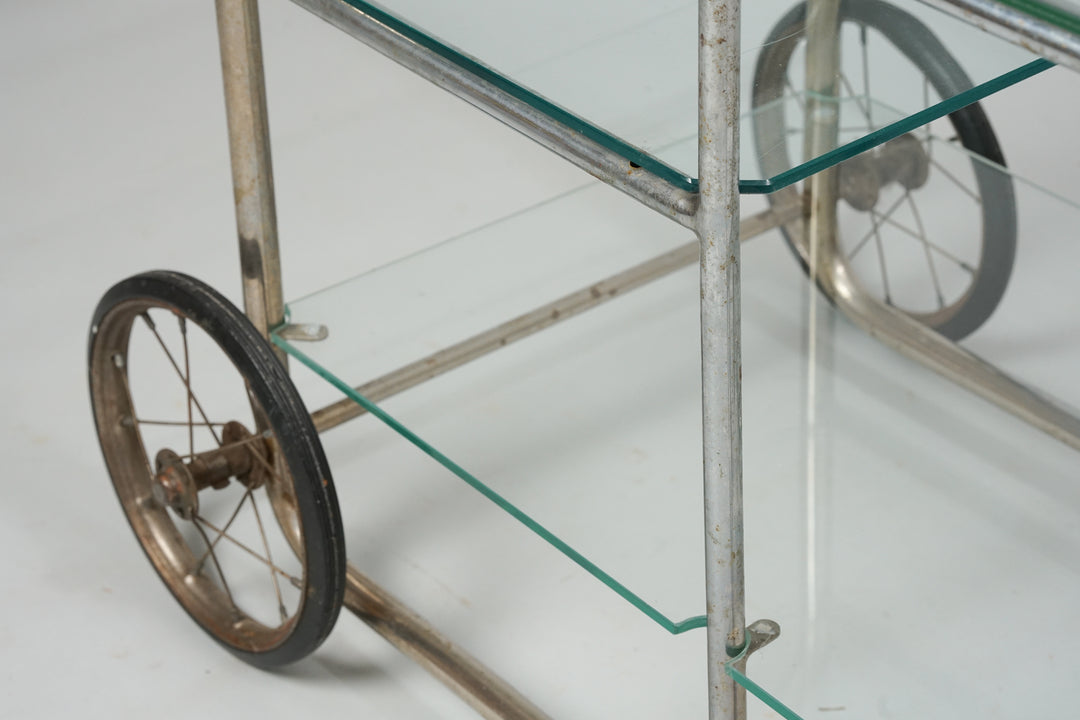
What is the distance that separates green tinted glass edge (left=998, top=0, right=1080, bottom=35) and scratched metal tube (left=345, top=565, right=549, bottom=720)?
77 cm

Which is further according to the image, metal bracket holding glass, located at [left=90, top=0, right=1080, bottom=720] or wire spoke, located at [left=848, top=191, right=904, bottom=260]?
wire spoke, located at [left=848, top=191, right=904, bottom=260]

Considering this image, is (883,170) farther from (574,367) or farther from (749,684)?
(749,684)

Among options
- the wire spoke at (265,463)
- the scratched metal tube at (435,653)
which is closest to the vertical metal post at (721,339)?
the scratched metal tube at (435,653)

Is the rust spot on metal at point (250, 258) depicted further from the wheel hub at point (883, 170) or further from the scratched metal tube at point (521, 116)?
the wheel hub at point (883, 170)

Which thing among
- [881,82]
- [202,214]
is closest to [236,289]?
[202,214]

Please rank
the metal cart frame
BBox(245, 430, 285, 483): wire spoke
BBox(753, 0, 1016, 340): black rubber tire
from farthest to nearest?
1. BBox(245, 430, 285, 483): wire spoke
2. BBox(753, 0, 1016, 340): black rubber tire
3. the metal cart frame

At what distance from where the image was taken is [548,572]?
1626 millimetres

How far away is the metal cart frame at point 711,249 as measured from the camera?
91 cm

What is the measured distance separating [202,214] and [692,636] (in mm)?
987

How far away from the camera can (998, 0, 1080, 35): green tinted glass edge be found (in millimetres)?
799

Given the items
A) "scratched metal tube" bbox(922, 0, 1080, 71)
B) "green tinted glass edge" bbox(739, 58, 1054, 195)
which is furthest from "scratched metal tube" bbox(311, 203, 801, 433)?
"scratched metal tube" bbox(922, 0, 1080, 71)

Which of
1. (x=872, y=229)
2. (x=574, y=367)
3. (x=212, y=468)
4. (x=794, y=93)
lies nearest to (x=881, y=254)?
(x=872, y=229)

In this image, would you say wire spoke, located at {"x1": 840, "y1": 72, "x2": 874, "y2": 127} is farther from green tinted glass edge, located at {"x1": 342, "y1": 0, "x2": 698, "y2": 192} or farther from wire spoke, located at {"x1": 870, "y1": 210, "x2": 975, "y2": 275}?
wire spoke, located at {"x1": 870, "y1": 210, "x2": 975, "y2": 275}

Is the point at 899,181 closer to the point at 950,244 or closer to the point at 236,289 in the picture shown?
the point at 950,244
